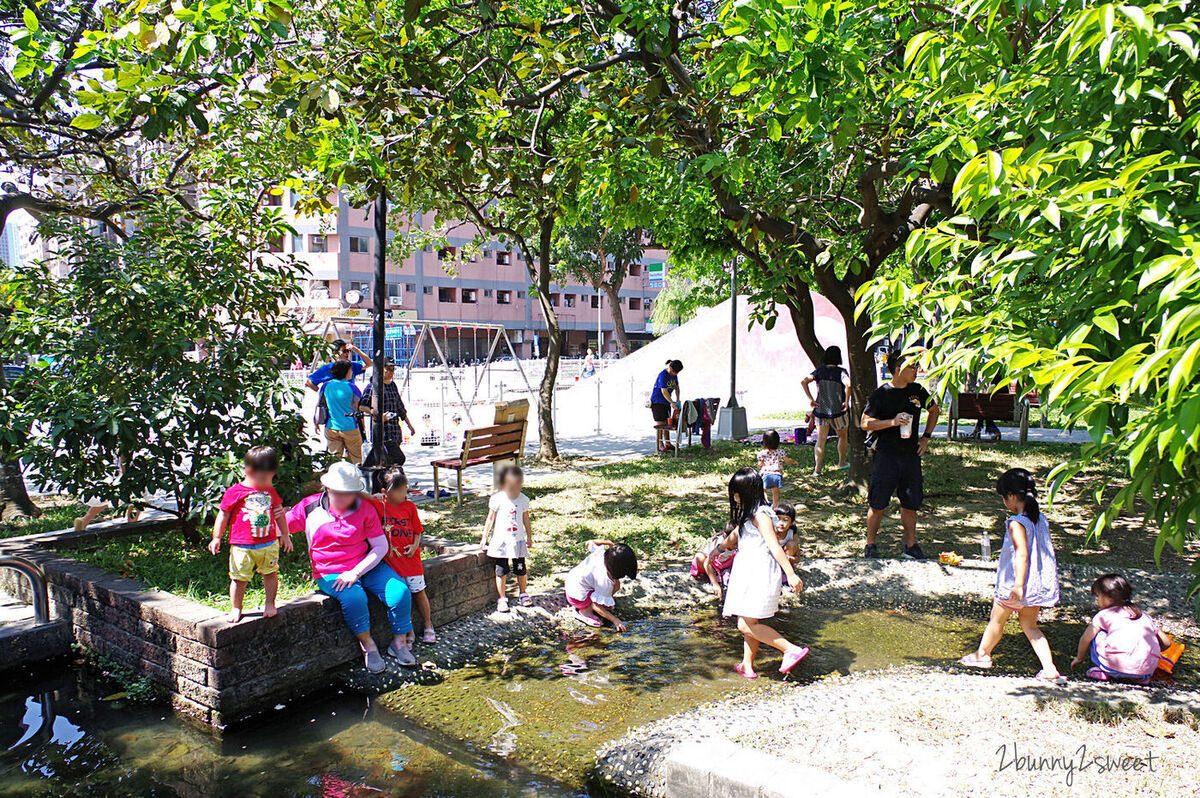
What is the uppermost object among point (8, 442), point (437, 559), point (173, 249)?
point (173, 249)

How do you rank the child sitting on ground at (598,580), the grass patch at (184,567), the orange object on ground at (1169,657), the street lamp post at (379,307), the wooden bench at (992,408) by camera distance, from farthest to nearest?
1. the wooden bench at (992,408)
2. the street lamp post at (379,307)
3. the child sitting on ground at (598,580)
4. the grass patch at (184,567)
5. the orange object on ground at (1169,657)

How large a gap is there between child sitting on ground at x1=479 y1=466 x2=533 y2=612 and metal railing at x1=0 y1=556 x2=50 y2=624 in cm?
286

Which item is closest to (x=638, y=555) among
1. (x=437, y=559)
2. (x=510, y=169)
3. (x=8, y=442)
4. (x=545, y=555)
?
(x=545, y=555)

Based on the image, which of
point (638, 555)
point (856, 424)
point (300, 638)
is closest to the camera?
point (300, 638)

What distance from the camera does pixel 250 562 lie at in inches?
186

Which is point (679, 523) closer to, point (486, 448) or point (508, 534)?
point (486, 448)

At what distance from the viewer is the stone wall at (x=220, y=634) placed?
4.39 metres

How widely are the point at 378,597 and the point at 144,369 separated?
3.04 m

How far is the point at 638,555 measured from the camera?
23.1 feet

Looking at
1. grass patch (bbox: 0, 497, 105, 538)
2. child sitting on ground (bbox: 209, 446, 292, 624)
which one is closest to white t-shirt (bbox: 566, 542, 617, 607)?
child sitting on ground (bbox: 209, 446, 292, 624)

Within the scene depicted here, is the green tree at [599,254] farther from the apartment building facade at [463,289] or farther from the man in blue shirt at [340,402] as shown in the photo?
the man in blue shirt at [340,402]

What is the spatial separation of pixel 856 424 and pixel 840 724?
629 cm

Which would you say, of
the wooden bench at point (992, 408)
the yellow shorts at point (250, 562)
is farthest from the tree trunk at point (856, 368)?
the yellow shorts at point (250, 562)

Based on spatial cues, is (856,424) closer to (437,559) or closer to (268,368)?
(437,559)
